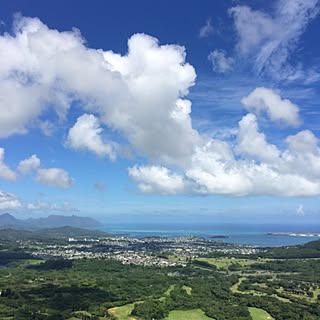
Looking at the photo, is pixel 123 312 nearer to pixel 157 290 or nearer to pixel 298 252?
pixel 157 290

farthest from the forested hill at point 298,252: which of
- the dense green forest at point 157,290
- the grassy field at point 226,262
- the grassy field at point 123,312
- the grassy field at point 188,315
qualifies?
the grassy field at point 123,312

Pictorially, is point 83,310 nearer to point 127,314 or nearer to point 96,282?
point 127,314

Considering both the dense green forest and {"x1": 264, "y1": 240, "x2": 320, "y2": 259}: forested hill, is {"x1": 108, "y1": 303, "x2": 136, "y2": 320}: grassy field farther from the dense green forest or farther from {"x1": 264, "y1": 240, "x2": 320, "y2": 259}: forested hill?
{"x1": 264, "y1": 240, "x2": 320, "y2": 259}: forested hill

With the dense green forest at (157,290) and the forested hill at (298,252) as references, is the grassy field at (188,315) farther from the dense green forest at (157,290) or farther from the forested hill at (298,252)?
the forested hill at (298,252)

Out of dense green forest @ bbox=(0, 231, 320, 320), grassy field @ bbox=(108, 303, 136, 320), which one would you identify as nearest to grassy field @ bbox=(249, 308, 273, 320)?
dense green forest @ bbox=(0, 231, 320, 320)

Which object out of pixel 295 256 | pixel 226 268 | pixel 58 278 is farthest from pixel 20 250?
pixel 295 256

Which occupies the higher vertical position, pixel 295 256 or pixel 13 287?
pixel 295 256

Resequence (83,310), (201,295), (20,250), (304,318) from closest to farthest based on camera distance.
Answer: (304,318) < (83,310) < (201,295) < (20,250)
